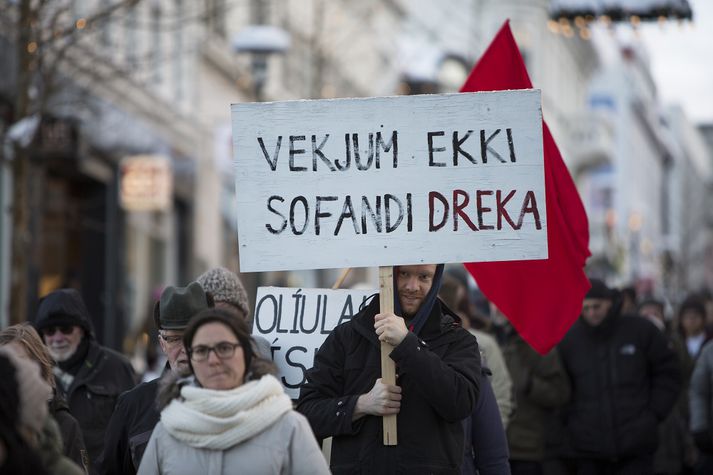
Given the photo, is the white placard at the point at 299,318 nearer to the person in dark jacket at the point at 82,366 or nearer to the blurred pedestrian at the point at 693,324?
the person in dark jacket at the point at 82,366

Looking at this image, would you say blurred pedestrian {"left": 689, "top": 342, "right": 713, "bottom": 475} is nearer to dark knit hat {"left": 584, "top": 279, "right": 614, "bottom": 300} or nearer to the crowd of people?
the crowd of people

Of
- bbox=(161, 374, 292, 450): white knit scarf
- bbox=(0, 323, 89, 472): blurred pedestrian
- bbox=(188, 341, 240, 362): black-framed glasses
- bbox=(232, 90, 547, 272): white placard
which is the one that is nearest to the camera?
bbox=(161, 374, 292, 450): white knit scarf

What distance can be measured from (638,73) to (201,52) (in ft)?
323

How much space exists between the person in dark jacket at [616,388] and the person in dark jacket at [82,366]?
10.2 feet

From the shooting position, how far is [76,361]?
27.9ft

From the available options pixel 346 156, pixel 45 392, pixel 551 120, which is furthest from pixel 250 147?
pixel 551 120

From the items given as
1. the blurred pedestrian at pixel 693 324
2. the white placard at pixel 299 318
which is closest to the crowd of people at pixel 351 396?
the white placard at pixel 299 318

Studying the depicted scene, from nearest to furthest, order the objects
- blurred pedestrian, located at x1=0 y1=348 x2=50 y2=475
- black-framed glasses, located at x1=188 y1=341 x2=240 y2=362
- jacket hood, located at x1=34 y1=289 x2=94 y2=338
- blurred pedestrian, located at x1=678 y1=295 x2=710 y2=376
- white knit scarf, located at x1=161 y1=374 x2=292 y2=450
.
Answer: blurred pedestrian, located at x1=0 y1=348 x2=50 y2=475 → white knit scarf, located at x1=161 y1=374 x2=292 y2=450 → black-framed glasses, located at x1=188 y1=341 x2=240 y2=362 → jacket hood, located at x1=34 y1=289 x2=94 y2=338 → blurred pedestrian, located at x1=678 y1=295 x2=710 y2=376

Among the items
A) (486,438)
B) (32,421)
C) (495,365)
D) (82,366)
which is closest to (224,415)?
(32,421)

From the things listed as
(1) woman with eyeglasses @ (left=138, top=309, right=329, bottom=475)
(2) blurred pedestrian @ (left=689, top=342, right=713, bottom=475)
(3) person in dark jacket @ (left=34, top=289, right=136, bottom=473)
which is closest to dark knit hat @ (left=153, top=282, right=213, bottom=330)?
(1) woman with eyeglasses @ (left=138, top=309, right=329, bottom=475)

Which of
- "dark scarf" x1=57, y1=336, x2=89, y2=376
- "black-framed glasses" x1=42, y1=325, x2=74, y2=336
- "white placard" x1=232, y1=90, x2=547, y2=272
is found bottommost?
"dark scarf" x1=57, y1=336, x2=89, y2=376

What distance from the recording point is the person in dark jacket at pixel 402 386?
6.20 meters

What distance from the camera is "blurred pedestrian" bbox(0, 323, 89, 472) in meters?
6.50

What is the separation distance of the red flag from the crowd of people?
35.5 inches
